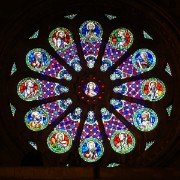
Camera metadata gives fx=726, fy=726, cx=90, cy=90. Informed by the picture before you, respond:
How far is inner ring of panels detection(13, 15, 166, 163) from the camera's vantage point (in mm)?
13633

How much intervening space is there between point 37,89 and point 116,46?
71.7 inches

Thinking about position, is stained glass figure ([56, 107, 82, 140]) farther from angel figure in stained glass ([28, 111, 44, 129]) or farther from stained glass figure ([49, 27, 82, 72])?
stained glass figure ([49, 27, 82, 72])

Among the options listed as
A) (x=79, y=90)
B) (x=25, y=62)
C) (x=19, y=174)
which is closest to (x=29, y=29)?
(x=25, y=62)

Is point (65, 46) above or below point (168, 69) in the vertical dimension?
above

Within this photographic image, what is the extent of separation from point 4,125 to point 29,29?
216 centimetres

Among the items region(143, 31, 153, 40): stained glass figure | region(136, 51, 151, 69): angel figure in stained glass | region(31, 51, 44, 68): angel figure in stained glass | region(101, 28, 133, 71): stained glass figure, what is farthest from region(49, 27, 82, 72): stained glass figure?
region(143, 31, 153, 40): stained glass figure

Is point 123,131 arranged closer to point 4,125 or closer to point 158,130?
point 158,130

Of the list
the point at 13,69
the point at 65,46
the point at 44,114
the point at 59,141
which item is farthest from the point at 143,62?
the point at 13,69

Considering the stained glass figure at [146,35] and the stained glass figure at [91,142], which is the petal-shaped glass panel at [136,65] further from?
the stained glass figure at [91,142]

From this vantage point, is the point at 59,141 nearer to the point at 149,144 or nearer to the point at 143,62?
the point at 149,144

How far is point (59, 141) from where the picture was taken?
1360cm

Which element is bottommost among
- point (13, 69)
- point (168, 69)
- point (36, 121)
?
point (36, 121)

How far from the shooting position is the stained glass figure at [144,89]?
45.6 ft

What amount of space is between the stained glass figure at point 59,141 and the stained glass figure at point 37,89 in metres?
0.81
